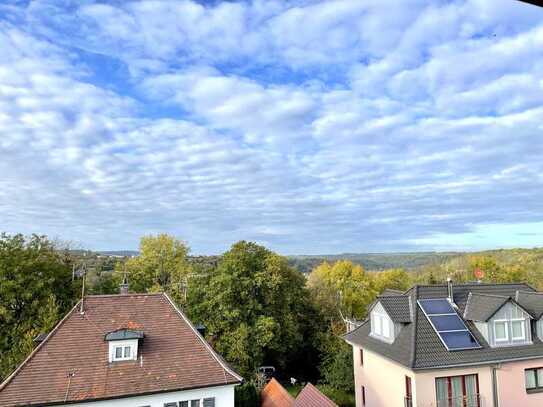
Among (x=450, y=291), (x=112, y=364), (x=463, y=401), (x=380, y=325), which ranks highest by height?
(x=450, y=291)

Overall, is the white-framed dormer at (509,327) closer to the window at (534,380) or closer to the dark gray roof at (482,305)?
the dark gray roof at (482,305)

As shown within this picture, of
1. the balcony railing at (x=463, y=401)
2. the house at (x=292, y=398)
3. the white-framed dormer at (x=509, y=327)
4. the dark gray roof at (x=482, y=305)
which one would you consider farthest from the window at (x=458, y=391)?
the house at (x=292, y=398)

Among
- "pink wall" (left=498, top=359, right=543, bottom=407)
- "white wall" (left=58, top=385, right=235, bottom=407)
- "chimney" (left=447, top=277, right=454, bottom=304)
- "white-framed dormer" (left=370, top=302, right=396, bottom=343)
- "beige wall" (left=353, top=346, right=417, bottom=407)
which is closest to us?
"white wall" (left=58, top=385, right=235, bottom=407)

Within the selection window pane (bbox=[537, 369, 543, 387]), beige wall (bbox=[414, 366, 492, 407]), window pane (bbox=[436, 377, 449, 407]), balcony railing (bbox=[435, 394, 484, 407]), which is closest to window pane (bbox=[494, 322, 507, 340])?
beige wall (bbox=[414, 366, 492, 407])

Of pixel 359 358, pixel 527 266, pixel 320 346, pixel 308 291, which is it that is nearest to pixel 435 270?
pixel 527 266

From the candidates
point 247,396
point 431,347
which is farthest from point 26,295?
point 431,347

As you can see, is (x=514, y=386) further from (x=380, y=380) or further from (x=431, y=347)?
(x=380, y=380)

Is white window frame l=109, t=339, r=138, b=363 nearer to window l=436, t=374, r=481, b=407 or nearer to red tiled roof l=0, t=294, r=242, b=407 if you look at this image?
red tiled roof l=0, t=294, r=242, b=407
